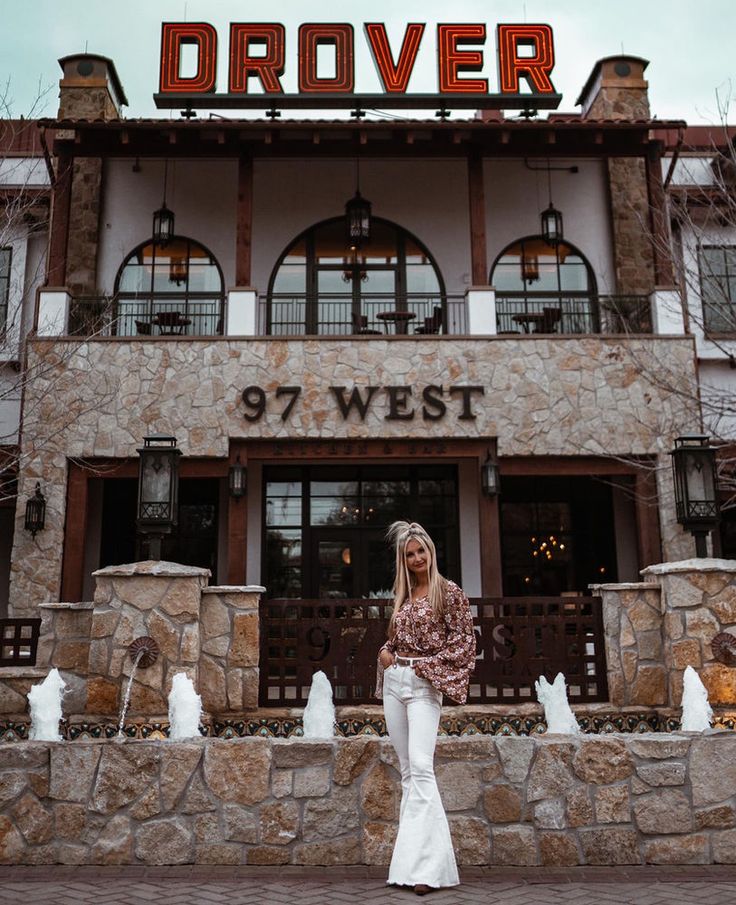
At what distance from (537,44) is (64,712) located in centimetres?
1282

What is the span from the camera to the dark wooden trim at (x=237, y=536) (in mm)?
12750

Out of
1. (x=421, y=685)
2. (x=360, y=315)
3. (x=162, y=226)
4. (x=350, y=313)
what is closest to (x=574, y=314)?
(x=360, y=315)

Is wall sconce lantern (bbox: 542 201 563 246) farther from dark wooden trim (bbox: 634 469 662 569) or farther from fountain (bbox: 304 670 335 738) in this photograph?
fountain (bbox: 304 670 335 738)

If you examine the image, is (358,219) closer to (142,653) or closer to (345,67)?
(345,67)

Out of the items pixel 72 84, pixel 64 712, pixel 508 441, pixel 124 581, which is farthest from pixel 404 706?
pixel 72 84

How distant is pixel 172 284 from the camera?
15.4 m

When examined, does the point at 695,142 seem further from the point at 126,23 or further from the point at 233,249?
the point at 126,23

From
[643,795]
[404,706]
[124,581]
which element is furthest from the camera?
[124,581]

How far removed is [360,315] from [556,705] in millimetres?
8378

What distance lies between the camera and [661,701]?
309 inches

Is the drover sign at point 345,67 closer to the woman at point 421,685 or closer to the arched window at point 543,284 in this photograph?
the arched window at point 543,284

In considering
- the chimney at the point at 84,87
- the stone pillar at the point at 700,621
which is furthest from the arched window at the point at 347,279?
the stone pillar at the point at 700,621

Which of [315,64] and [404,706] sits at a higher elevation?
[315,64]

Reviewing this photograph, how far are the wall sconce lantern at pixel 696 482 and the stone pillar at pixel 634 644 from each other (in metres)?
1.24
